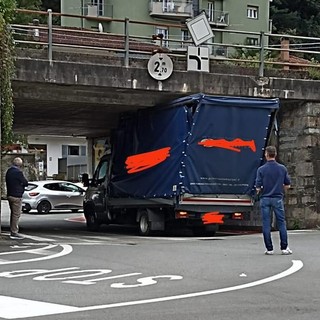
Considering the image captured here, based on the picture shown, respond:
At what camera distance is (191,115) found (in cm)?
1812

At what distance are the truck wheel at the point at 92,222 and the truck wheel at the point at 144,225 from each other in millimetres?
3388

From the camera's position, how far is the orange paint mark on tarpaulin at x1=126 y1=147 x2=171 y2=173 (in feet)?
62.9

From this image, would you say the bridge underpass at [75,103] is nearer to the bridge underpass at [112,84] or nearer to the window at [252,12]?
the bridge underpass at [112,84]

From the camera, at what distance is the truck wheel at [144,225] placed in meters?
19.6

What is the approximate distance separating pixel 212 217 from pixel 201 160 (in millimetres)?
1423

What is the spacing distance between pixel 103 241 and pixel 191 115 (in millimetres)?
3623

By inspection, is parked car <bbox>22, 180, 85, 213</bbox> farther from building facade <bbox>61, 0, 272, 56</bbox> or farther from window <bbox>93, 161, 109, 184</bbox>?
building facade <bbox>61, 0, 272, 56</bbox>

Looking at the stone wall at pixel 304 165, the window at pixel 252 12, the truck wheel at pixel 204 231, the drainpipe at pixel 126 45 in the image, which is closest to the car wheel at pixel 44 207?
the truck wheel at pixel 204 231

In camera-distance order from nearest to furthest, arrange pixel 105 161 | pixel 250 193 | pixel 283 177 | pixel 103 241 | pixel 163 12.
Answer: pixel 283 177, pixel 103 241, pixel 250 193, pixel 105 161, pixel 163 12

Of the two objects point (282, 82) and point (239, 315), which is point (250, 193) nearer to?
point (282, 82)

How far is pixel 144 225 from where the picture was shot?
19.8 metres

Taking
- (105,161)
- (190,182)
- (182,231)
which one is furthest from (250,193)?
(105,161)

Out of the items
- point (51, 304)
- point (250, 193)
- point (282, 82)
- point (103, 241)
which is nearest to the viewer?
point (51, 304)

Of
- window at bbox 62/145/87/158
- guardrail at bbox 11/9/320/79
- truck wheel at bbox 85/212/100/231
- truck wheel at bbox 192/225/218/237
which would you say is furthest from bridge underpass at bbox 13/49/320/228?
window at bbox 62/145/87/158
